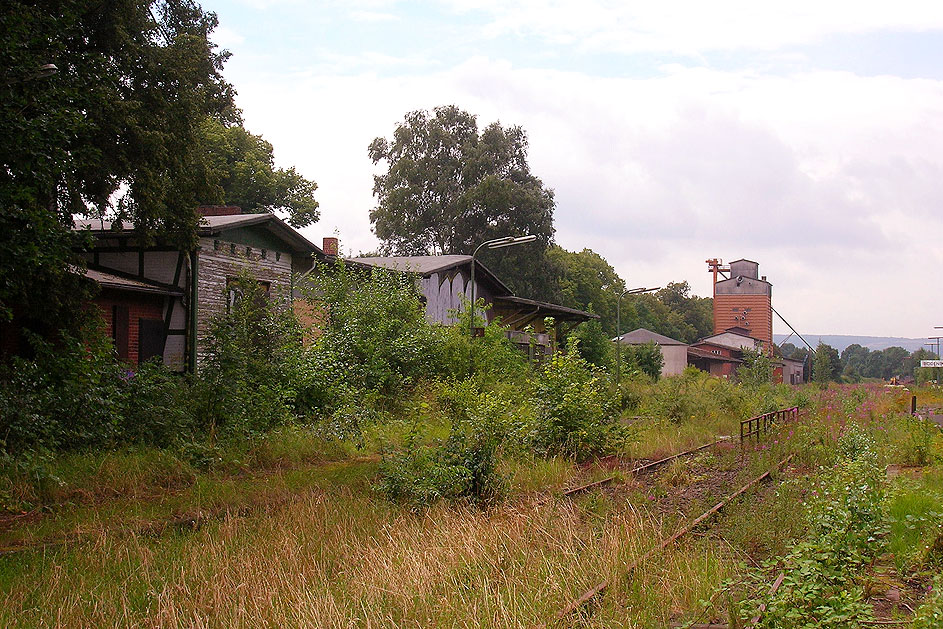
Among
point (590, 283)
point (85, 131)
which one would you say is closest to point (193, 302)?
point (85, 131)

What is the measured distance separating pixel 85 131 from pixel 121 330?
30.2ft

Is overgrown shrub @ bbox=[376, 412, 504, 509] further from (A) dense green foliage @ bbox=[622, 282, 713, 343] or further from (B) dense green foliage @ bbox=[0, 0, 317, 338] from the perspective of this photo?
(A) dense green foliage @ bbox=[622, 282, 713, 343]

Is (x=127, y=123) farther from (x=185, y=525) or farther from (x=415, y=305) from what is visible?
(x=415, y=305)

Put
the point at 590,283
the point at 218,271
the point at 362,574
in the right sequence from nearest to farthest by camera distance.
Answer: the point at 362,574 → the point at 218,271 → the point at 590,283

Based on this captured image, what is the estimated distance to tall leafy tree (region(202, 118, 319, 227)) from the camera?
4591 centimetres

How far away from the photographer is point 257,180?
47500 mm

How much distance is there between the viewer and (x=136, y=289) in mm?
19234

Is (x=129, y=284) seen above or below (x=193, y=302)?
above

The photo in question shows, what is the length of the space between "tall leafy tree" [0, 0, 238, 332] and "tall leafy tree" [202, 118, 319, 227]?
2819 cm

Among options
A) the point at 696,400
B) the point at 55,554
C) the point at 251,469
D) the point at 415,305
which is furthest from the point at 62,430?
the point at 696,400

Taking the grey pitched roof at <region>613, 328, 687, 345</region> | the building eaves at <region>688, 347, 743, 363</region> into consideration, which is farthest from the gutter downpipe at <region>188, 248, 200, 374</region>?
the building eaves at <region>688, 347, 743, 363</region>

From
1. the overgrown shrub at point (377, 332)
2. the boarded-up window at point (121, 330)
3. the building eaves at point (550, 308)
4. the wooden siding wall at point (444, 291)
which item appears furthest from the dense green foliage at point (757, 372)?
the boarded-up window at point (121, 330)

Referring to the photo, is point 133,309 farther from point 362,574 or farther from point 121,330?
point 362,574

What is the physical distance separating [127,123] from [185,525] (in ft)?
24.7
